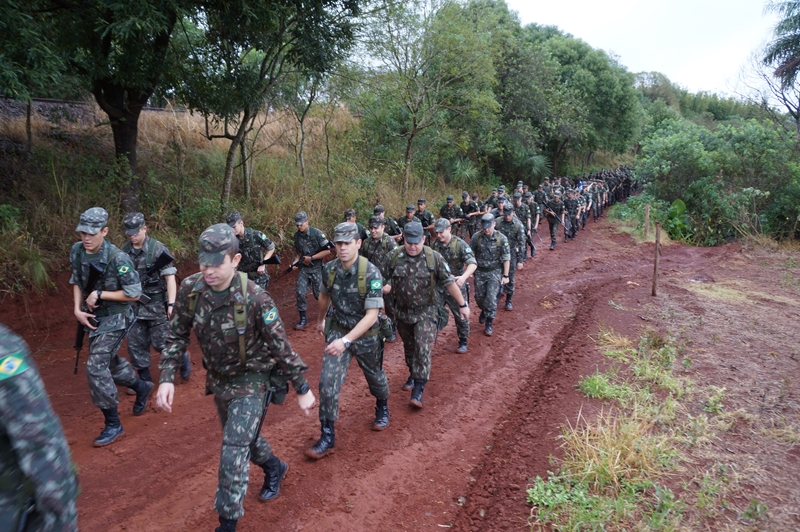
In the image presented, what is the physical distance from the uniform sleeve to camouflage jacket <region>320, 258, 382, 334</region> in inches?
45.2

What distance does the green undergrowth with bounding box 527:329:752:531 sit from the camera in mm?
3654

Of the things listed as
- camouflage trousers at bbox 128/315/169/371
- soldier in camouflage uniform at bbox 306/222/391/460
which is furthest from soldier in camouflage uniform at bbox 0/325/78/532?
camouflage trousers at bbox 128/315/169/371

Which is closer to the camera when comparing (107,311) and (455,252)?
(107,311)

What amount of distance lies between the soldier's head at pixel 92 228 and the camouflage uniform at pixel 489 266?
17.6 feet

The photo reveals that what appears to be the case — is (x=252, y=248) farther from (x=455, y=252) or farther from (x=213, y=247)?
(x=213, y=247)

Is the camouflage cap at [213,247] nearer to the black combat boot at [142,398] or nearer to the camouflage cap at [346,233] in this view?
the camouflage cap at [346,233]

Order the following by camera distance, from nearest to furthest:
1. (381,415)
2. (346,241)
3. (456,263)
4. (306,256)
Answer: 1. (346,241)
2. (381,415)
3. (456,263)
4. (306,256)

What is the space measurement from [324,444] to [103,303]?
2569 mm

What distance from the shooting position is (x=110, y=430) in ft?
16.1

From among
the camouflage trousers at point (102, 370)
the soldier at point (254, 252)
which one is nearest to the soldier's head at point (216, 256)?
the camouflage trousers at point (102, 370)

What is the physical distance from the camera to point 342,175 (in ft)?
50.8

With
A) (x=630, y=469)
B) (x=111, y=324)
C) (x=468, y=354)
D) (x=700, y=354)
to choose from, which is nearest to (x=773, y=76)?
(x=700, y=354)

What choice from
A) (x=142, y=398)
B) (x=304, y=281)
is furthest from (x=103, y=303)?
(x=304, y=281)

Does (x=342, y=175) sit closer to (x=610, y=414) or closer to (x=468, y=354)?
(x=468, y=354)
